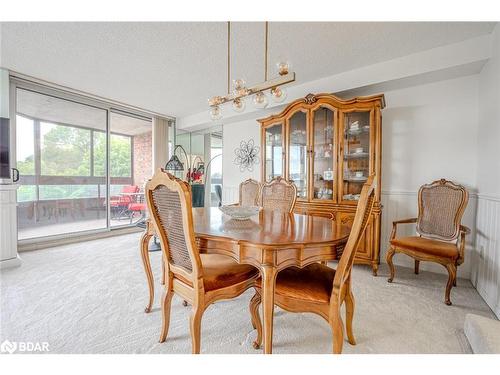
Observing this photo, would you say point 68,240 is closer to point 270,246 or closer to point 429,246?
point 270,246

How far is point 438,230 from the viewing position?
2412 mm

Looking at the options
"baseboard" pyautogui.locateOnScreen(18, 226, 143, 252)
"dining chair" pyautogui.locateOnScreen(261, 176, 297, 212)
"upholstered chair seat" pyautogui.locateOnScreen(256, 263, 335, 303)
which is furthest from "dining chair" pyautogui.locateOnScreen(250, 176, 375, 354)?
"baseboard" pyautogui.locateOnScreen(18, 226, 143, 252)

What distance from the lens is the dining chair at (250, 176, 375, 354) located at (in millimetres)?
1150

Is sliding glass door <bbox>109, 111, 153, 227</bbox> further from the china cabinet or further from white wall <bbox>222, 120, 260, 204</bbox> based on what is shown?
the china cabinet

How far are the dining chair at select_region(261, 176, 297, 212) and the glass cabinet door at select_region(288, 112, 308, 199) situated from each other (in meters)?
0.60

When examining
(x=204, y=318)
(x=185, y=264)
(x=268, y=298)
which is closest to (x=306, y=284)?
(x=268, y=298)

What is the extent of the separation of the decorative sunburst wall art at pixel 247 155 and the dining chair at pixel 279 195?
66.9 inches

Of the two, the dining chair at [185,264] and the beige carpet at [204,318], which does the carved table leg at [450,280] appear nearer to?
the beige carpet at [204,318]

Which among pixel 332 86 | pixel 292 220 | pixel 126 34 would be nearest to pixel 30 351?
pixel 292 220

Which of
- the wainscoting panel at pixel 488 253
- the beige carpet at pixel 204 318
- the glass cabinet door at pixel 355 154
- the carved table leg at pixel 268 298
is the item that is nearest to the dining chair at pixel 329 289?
the carved table leg at pixel 268 298

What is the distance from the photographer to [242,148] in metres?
4.49

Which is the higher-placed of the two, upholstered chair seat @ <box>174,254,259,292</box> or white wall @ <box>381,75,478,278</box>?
white wall @ <box>381,75,478,278</box>
